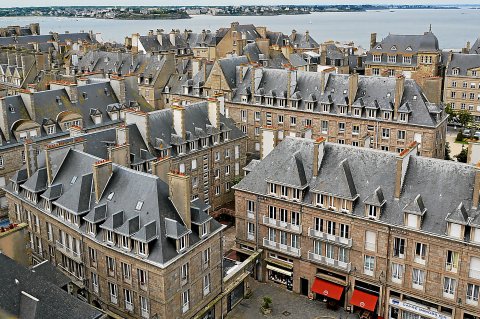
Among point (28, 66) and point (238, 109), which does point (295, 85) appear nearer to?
point (238, 109)

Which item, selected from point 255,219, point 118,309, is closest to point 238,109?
point 255,219

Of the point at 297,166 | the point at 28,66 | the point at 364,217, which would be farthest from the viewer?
the point at 28,66

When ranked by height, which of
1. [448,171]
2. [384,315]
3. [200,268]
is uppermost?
[448,171]

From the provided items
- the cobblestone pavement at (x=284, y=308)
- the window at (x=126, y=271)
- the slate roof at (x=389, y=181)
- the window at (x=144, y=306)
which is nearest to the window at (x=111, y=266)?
the window at (x=126, y=271)

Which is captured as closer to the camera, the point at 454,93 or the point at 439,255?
the point at 439,255

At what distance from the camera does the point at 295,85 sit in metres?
63.5

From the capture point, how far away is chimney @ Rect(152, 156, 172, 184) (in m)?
33.7

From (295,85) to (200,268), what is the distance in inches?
1429

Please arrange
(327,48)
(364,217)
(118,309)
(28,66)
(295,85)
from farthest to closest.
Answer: (327,48), (28,66), (295,85), (364,217), (118,309)

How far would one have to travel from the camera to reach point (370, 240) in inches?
1377

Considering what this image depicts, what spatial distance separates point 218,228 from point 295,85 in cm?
3410

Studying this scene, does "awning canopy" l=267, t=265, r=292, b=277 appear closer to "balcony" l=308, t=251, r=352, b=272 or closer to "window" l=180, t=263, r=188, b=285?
"balcony" l=308, t=251, r=352, b=272

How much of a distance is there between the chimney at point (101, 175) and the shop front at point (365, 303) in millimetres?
18445

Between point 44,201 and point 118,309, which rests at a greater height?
point 44,201
